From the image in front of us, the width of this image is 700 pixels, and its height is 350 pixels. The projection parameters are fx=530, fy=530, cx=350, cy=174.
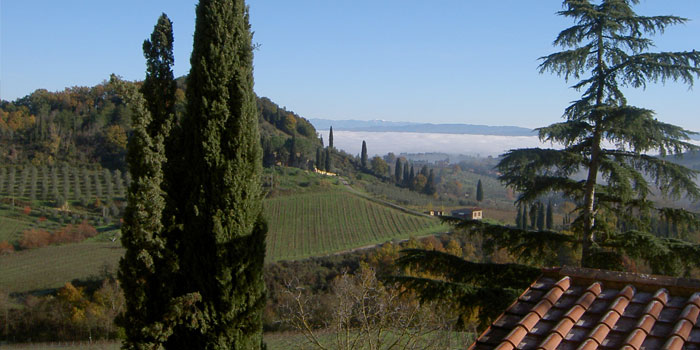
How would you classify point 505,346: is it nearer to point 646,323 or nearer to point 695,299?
point 646,323

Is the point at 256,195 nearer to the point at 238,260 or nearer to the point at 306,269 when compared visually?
the point at 238,260

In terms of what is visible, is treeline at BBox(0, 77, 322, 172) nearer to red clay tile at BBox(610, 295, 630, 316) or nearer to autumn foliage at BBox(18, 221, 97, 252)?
autumn foliage at BBox(18, 221, 97, 252)

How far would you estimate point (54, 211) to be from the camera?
49.1 m

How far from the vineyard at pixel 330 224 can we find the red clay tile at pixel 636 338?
3901 centimetres

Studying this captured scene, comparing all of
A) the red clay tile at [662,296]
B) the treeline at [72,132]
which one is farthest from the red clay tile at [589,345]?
the treeline at [72,132]

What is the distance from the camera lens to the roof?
3369 millimetres

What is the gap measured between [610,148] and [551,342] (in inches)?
211

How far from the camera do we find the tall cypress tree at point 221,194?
25.8 feet

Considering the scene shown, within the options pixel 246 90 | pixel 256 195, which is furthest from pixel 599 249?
pixel 246 90

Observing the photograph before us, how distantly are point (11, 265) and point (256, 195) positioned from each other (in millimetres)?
38116

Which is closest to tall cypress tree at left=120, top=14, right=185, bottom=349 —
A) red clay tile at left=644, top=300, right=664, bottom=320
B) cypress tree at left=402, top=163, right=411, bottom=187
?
red clay tile at left=644, top=300, right=664, bottom=320

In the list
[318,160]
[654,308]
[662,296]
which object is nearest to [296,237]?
[318,160]

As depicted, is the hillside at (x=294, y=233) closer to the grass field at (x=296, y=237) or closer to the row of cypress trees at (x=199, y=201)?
the grass field at (x=296, y=237)

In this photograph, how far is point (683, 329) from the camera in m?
3.37
